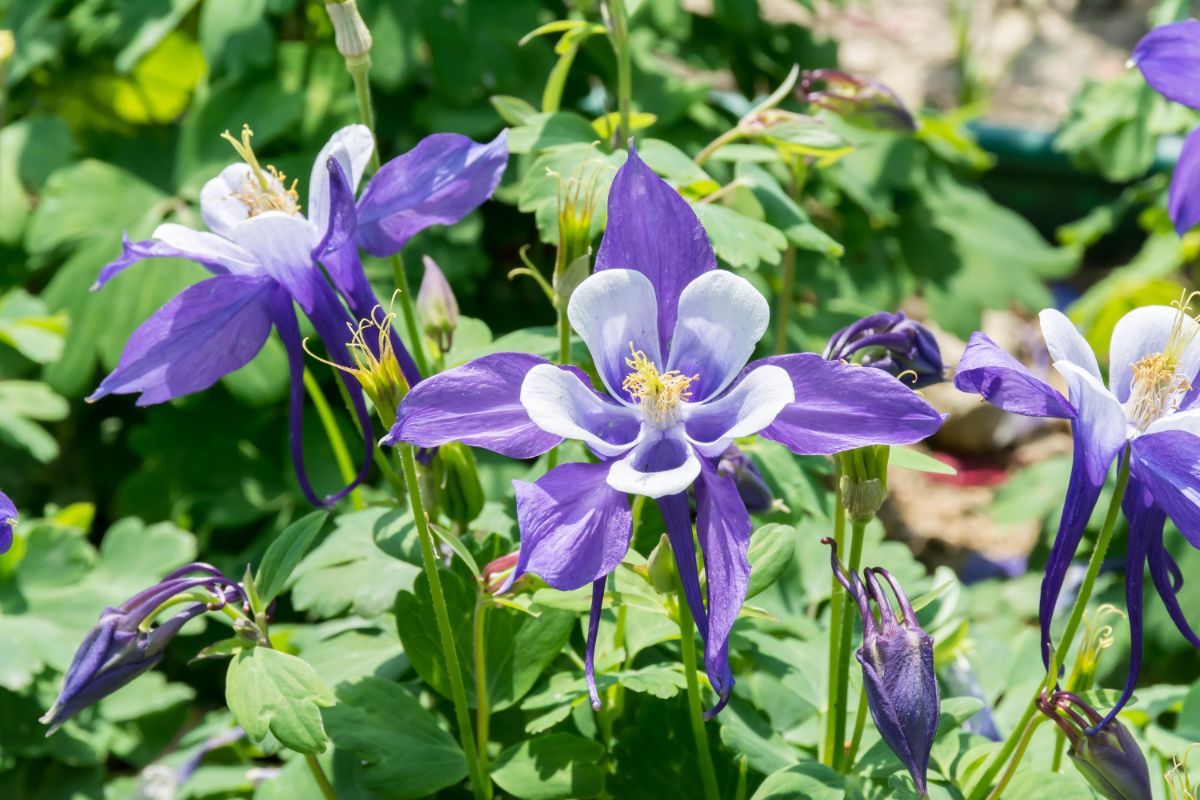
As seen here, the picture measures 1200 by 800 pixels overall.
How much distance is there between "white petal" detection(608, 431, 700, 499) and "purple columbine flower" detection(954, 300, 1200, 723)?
0.22m

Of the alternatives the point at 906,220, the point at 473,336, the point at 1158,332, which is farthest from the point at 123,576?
the point at 906,220

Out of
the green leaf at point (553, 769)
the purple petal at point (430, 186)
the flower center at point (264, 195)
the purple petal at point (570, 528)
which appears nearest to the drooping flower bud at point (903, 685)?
the purple petal at point (570, 528)

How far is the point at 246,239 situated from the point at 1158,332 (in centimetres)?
82

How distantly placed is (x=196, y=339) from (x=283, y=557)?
0.24 metres

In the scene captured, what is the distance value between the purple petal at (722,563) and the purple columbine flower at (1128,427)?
0.66 feet

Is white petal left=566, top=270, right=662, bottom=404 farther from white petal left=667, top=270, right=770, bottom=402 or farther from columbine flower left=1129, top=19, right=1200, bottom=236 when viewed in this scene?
columbine flower left=1129, top=19, right=1200, bottom=236

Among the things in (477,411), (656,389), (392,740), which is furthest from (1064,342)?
(392,740)

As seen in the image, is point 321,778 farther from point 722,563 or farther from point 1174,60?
point 1174,60

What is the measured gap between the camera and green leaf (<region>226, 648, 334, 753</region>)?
3.44 feet

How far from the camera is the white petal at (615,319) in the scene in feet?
3.37

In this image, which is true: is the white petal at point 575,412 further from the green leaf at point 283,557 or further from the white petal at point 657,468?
the green leaf at point 283,557

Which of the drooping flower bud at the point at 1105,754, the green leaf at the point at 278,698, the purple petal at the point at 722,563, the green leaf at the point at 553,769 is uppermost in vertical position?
the purple petal at the point at 722,563

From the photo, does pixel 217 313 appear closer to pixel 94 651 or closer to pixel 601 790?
pixel 94 651

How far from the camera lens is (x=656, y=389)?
1.03 metres
